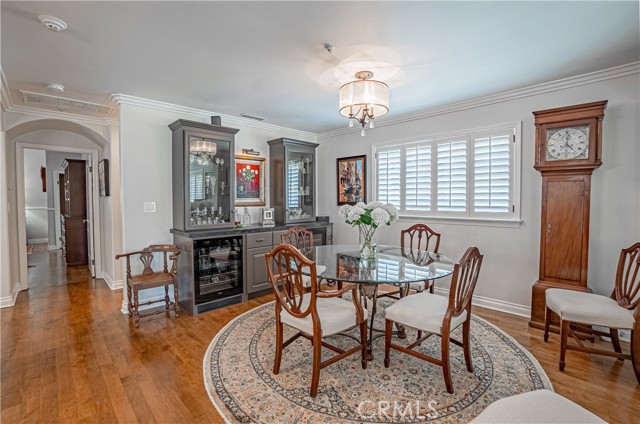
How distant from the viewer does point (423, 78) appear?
293 centimetres

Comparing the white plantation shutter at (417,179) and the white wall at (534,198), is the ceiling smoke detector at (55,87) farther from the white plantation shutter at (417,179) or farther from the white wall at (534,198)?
the white plantation shutter at (417,179)

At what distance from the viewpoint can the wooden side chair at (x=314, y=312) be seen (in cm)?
200

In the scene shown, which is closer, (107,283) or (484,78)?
(484,78)

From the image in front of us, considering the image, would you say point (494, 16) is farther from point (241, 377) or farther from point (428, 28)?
point (241, 377)

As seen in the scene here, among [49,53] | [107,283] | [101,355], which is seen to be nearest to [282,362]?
[101,355]

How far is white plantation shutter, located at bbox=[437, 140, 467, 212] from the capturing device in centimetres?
371

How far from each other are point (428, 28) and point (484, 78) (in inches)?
48.9

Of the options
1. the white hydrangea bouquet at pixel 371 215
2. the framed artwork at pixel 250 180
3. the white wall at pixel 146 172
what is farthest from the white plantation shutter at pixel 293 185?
the white hydrangea bouquet at pixel 371 215

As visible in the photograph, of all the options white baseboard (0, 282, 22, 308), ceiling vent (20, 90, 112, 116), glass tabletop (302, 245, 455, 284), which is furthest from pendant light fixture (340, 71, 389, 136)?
white baseboard (0, 282, 22, 308)

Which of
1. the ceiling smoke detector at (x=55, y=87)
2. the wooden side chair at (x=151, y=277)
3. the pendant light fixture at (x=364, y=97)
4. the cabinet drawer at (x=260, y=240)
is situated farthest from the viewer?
the cabinet drawer at (x=260, y=240)

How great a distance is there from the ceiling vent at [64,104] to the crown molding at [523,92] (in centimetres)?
367

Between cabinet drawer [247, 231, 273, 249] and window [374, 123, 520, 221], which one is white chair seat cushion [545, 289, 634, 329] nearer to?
window [374, 123, 520, 221]

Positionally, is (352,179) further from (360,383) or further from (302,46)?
(360,383)

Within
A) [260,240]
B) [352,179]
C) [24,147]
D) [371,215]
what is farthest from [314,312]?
[24,147]
